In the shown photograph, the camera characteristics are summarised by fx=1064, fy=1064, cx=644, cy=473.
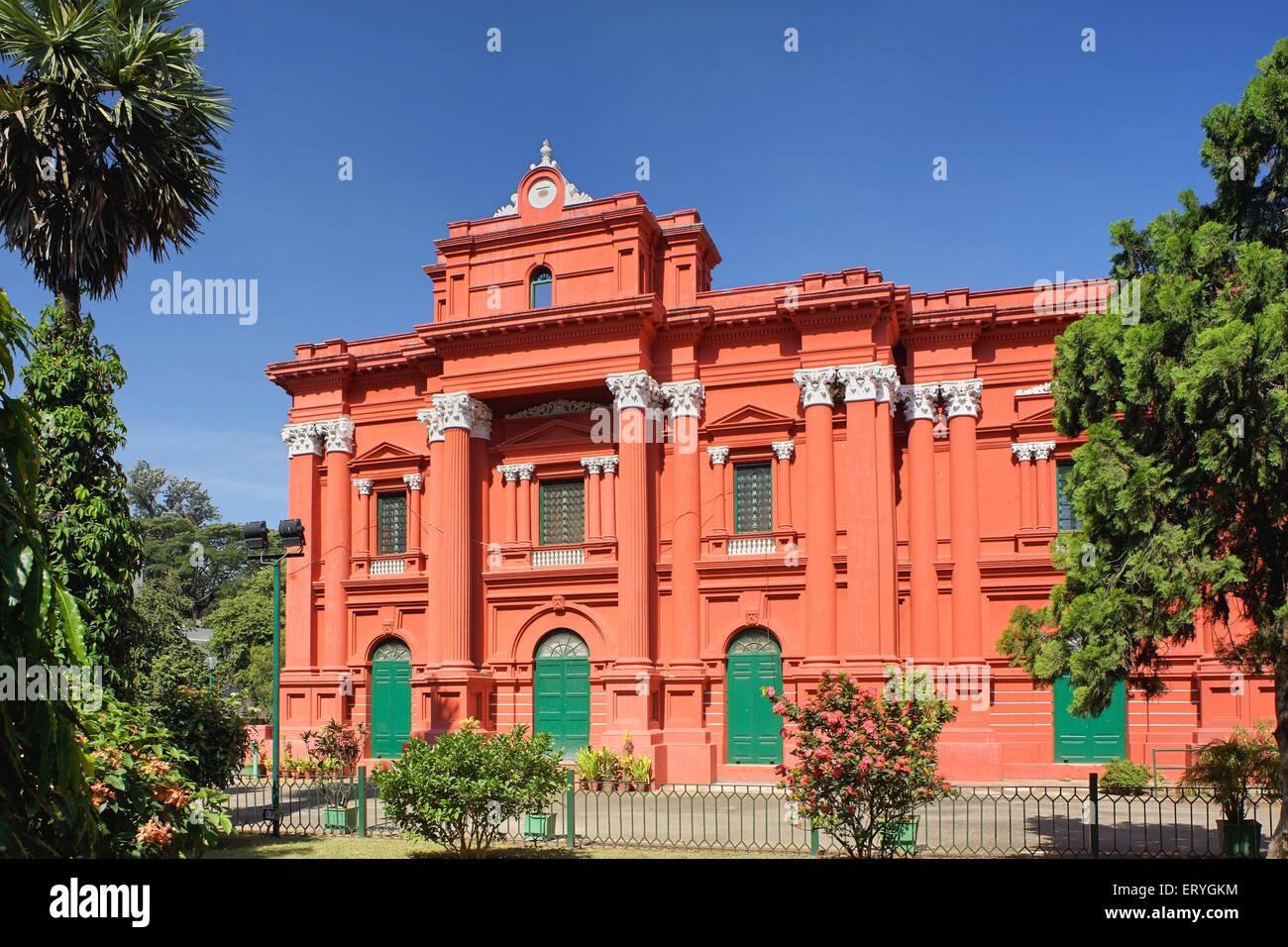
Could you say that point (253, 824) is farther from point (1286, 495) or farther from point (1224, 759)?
point (1286, 495)

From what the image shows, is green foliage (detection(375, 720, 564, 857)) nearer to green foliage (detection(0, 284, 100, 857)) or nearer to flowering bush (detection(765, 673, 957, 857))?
flowering bush (detection(765, 673, 957, 857))

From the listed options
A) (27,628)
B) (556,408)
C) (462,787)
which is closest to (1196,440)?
(462,787)

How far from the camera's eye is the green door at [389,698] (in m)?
27.9

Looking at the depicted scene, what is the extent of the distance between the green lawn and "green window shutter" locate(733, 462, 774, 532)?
38.5ft

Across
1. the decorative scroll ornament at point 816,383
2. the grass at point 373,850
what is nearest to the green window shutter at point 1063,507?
the decorative scroll ornament at point 816,383

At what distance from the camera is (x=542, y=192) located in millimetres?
27578

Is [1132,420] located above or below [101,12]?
below

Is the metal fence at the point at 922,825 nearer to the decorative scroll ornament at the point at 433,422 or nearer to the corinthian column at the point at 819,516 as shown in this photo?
the corinthian column at the point at 819,516

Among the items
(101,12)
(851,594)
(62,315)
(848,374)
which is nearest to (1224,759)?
(851,594)

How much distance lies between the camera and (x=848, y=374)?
80.0 feet

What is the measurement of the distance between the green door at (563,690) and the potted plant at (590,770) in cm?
243

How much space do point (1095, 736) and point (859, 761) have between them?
44.5 ft

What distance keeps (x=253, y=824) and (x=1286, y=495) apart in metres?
16.3

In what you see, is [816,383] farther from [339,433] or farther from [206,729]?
[206,729]
